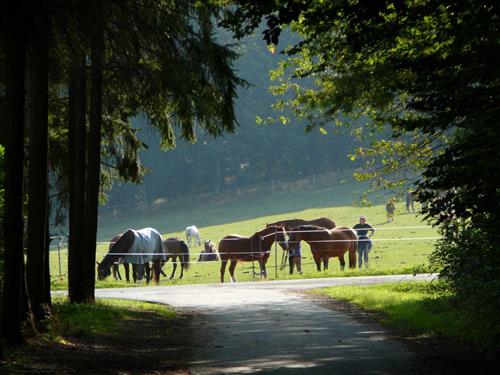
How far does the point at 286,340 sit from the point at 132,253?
23.5m

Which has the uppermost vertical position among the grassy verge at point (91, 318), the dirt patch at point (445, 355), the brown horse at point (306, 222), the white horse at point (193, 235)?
the white horse at point (193, 235)

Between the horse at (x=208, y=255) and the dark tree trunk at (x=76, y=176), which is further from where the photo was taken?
the horse at (x=208, y=255)

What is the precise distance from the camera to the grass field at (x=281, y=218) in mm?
39719

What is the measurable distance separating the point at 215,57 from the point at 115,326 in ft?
15.9

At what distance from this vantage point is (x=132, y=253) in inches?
1409

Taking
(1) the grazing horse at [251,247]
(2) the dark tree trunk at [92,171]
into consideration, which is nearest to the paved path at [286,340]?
(2) the dark tree trunk at [92,171]

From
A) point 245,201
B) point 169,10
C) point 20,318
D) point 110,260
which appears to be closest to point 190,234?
point 110,260

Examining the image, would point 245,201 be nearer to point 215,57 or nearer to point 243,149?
point 243,149

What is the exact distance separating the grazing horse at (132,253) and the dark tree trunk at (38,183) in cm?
2172

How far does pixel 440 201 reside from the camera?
10.4 metres

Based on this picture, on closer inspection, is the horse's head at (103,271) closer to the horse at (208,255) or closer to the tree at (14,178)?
the horse at (208,255)

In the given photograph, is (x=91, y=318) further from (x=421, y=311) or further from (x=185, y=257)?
(x=185, y=257)

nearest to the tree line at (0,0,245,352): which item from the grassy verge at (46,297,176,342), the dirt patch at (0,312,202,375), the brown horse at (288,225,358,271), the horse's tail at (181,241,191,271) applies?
the grassy verge at (46,297,176,342)

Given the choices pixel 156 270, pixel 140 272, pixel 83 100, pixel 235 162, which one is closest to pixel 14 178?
pixel 83 100
